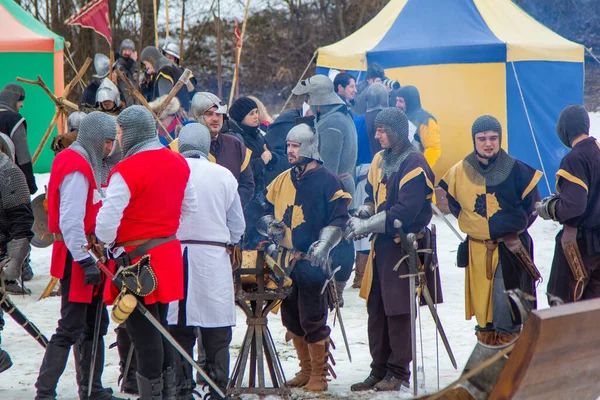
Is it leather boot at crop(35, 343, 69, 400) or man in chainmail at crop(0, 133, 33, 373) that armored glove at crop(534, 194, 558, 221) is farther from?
man in chainmail at crop(0, 133, 33, 373)

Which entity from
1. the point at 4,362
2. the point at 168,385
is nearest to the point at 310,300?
the point at 168,385

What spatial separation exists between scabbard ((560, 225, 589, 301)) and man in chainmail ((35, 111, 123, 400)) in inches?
99.1

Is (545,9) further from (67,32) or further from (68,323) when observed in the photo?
(68,323)

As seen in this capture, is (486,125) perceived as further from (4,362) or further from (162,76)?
(162,76)

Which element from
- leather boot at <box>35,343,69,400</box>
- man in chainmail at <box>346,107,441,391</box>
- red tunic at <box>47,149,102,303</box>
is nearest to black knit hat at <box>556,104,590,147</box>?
man in chainmail at <box>346,107,441,391</box>

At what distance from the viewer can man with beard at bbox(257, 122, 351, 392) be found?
4.70 meters

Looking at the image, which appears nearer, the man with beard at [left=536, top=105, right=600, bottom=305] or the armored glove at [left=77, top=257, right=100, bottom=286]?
the armored glove at [left=77, top=257, right=100, bottom=286]

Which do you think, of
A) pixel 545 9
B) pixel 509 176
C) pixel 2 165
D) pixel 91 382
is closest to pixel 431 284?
pixel 509 176

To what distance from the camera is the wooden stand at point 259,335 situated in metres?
4.56

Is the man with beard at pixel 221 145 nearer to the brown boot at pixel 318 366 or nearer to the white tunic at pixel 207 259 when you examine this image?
the white tunic at pixel 207 259

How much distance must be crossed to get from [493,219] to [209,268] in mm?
1575

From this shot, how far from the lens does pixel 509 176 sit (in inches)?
185

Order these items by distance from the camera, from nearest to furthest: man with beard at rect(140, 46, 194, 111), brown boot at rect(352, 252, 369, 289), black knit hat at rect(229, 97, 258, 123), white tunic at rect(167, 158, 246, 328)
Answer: white tunic at rect(167, 158, 246, 328) < black knit hat at rect(229, 97, 258, 123) < brown boot at rect(352, 252, 369, 289) < man with beard at rect(140, 46, 194, 111)

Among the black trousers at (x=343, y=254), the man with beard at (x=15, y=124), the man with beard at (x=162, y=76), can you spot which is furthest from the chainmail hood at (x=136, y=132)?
the man with beard at (x=162, y=76)
